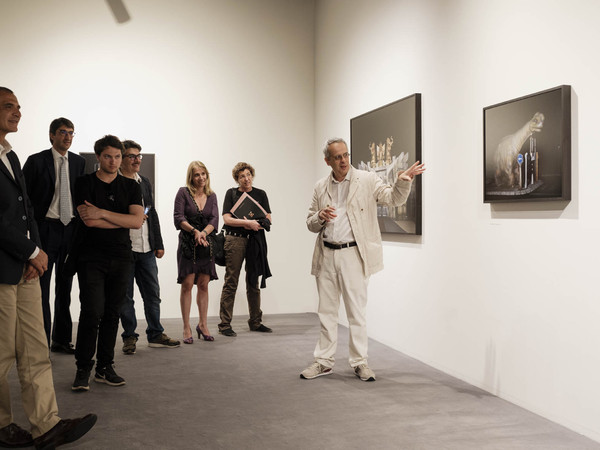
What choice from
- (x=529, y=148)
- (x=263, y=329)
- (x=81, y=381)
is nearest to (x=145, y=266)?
(x=81, y=381)

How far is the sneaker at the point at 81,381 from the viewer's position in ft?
12.9

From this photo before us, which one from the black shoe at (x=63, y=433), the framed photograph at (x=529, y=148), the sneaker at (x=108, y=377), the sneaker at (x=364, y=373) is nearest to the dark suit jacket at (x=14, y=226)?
the black shoe at (x=63, y=433)

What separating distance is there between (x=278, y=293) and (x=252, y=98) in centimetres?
243

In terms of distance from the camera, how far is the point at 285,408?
3639 mm

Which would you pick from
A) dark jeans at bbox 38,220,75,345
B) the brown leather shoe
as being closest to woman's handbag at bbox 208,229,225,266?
dark jeans at bbox 38,220,75,345

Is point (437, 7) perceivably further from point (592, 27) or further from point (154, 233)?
point (154, 233)

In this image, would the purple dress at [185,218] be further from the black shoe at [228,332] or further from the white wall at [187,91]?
the white wall at [187,91]

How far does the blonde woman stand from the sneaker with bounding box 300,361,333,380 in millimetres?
1640

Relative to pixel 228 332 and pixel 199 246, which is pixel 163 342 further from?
pixel 199 246

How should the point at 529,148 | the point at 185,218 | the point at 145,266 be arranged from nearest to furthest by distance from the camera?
the point at 529,148 < the point at 145,266 < the point at 185,218

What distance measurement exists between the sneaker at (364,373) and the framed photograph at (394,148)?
4.26ft

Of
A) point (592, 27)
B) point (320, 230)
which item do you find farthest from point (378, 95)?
point (592, 27)

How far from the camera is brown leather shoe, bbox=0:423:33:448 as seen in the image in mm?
2920

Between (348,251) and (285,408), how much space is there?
1182 millimetres
